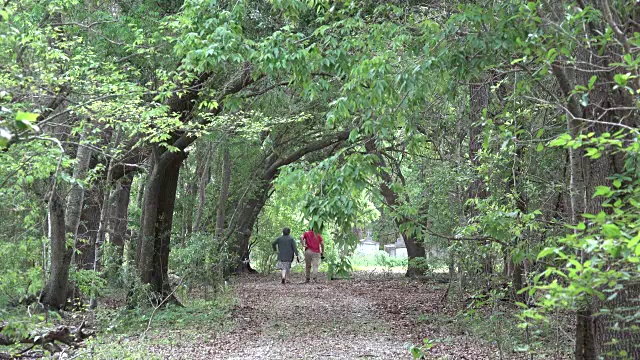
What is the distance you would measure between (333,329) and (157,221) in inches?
201

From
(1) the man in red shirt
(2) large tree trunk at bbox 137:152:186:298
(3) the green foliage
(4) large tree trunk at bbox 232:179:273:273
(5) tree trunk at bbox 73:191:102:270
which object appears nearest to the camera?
(2) large tree trunk at bbox 137:152:186:298

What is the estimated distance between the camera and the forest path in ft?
33.7

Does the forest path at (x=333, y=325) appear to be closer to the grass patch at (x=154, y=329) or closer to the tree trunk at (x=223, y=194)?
the grass patch at (x=154, y=329)

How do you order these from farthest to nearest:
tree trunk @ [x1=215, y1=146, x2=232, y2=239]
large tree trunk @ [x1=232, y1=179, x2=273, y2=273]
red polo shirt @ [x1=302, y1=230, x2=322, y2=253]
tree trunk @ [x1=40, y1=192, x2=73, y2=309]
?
red polo shirt @ [x1=302, y1=230, x2=322, y2=253], large tree trunk @ [x1=232, y1=179, x2=273, y2=273], tree trunk @ [x1=215, y1=146, x2=232, y2=239], tree trunk @ [x1=40, y1=192, x2=73, y2=309]

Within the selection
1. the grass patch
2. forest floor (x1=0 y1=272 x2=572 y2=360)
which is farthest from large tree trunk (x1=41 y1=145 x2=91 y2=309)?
the grass patch

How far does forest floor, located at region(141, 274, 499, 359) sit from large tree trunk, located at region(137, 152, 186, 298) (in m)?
2.08

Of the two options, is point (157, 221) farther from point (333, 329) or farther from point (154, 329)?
point (333, 329)

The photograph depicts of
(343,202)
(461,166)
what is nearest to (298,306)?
(461,166)

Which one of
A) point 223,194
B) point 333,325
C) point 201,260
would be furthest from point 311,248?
point 333,325

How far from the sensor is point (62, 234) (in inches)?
468

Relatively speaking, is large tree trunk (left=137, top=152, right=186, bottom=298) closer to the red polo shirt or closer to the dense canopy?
the dense canopy

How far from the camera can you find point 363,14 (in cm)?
966

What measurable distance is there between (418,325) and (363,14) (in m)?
6.29

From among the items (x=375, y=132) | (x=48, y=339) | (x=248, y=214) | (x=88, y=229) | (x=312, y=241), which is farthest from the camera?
(x=248, y=214)
